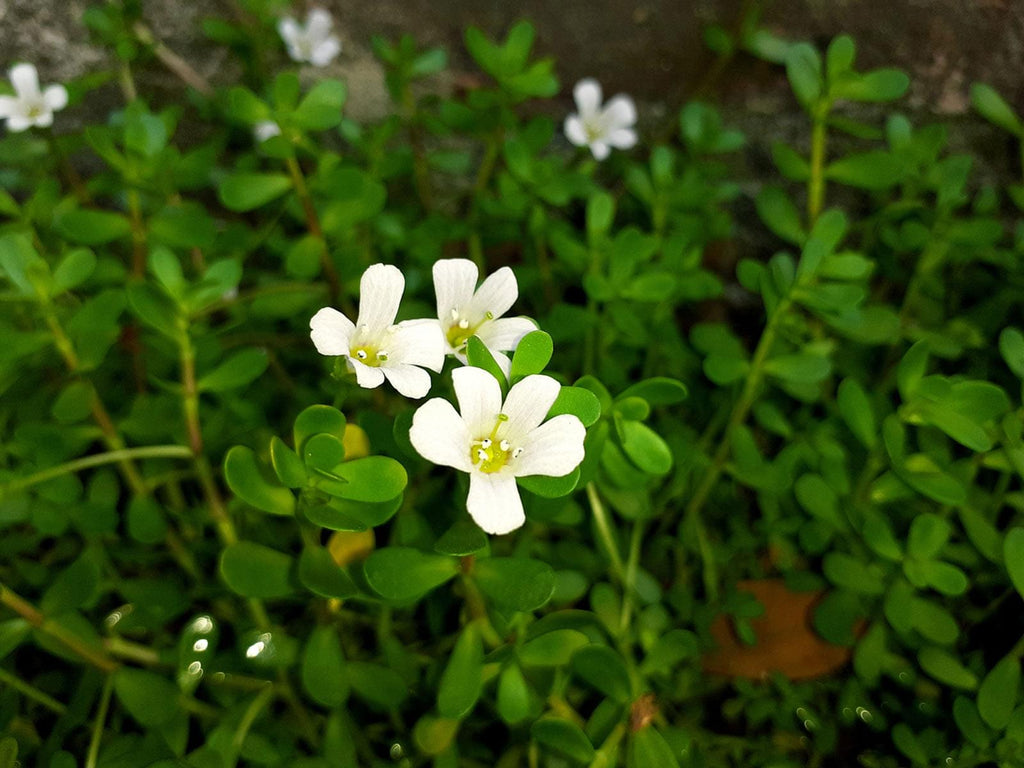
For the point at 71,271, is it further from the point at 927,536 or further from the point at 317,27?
the point at 927,536

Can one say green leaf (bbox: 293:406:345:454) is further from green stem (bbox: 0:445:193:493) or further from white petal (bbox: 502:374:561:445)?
green stem (bbox: 0:445:193:493)

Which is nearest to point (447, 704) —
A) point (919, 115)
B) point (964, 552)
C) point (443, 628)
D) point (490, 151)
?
point (443, 628)

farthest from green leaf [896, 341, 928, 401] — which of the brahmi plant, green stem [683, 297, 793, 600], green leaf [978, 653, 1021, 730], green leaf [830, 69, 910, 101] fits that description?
green leaf [830, 69, 910, 101]

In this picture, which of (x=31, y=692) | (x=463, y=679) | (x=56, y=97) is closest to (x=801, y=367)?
(x=463, y=679)

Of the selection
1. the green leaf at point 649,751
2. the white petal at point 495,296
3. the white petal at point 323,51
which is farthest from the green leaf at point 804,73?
the green leaf at point 649,751

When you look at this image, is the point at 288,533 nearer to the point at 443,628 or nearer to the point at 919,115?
the point at 443,628
